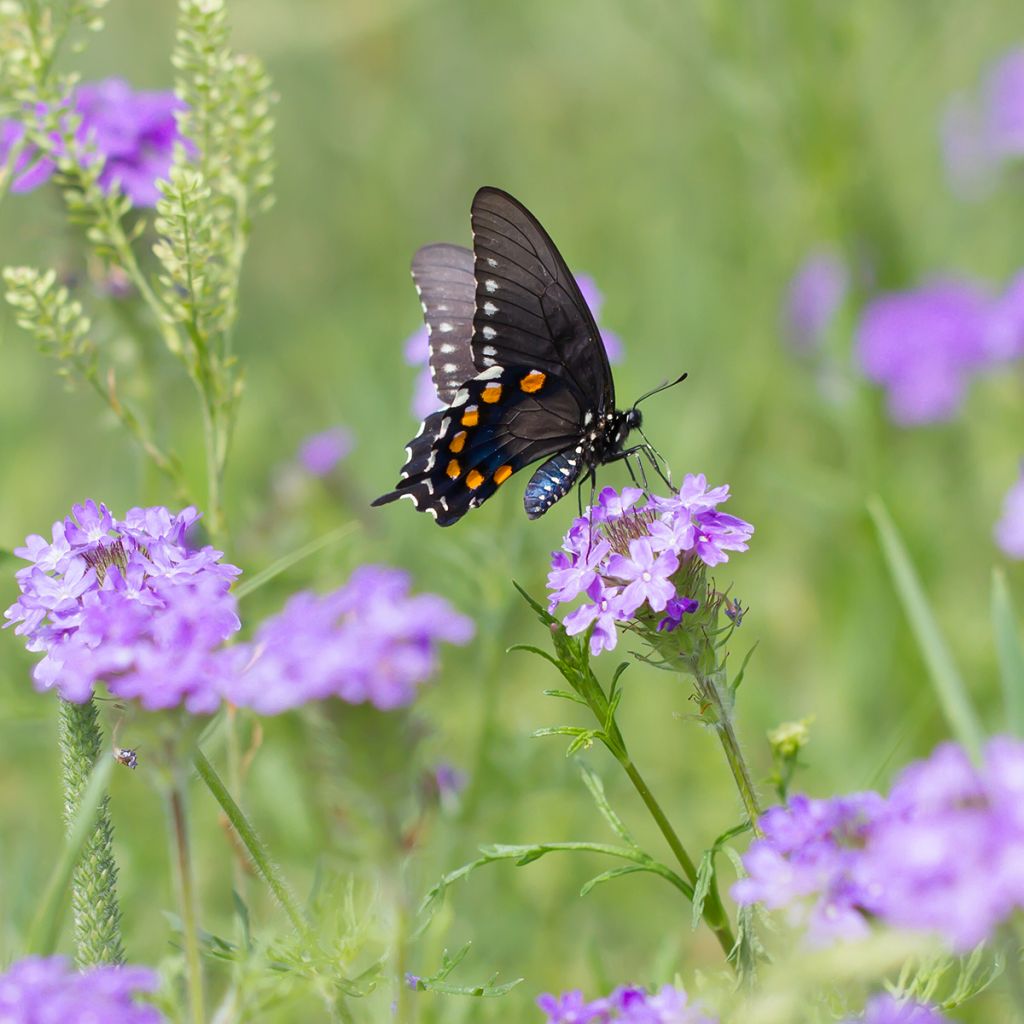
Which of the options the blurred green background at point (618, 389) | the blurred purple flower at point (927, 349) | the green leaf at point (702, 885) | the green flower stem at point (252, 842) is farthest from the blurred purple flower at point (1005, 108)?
the green flower stem at point (252, 842)

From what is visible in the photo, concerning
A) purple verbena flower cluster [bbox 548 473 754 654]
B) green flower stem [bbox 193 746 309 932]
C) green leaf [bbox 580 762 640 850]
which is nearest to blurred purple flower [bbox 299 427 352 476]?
purple verbena flower cluster [bbox 548 473 754 654]

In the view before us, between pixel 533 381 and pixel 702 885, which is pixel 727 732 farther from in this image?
pixel 533 381

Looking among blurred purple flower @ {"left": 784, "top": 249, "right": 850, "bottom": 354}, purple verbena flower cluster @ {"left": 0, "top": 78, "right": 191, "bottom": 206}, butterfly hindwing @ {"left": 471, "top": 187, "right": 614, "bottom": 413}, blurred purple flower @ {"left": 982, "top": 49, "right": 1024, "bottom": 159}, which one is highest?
blurred purple flower @ {"left": 982, "top": 49, "right": 1024, "bottom": 159}

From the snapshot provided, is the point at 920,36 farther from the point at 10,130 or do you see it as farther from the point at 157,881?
the point at 157,881

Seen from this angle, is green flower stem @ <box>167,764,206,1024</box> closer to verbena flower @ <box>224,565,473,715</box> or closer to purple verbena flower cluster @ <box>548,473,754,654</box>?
verbena flower @ <box>224,565,473,715</box>

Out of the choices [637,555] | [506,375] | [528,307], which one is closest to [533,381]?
[506,375]

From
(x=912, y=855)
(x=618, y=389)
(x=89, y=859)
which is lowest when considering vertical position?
(x=912, y=855)
